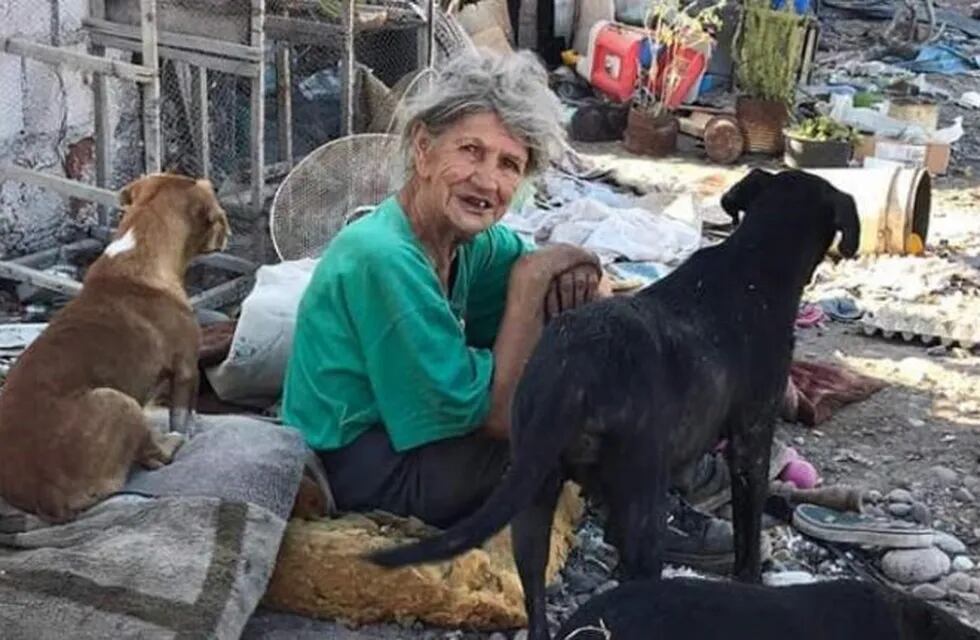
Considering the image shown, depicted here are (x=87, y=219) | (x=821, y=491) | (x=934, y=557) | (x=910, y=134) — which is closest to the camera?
(x=934, y=557)

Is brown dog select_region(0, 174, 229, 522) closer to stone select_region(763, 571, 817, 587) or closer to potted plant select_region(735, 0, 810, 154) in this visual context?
stone select_region(763, 571, 817, 587)

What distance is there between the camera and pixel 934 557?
418 centimetres

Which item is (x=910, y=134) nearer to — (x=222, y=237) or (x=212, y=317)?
(x=212, y=317)

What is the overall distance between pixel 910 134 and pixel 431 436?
23.8 ft

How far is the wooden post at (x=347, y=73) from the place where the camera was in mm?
6977

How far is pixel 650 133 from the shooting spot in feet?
33.9

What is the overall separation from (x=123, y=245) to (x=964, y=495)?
9.62 ft

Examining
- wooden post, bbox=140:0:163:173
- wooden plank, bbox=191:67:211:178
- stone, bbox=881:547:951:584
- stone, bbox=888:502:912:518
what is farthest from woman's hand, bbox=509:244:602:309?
wooden plank, bbox=191:67:211:178

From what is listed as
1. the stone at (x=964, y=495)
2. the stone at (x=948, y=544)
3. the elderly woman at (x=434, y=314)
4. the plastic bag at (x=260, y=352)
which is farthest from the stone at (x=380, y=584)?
the stone at (x=964, y=495)

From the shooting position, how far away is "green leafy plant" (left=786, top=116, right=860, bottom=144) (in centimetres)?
958

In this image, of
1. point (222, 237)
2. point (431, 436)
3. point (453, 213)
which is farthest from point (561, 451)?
point (222, 237)

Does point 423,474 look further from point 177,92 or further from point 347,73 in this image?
point 177,92

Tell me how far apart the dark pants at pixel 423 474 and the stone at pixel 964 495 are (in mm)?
1948

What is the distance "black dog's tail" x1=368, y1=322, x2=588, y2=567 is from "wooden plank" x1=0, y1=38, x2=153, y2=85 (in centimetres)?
309
